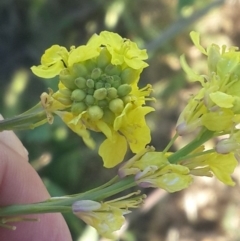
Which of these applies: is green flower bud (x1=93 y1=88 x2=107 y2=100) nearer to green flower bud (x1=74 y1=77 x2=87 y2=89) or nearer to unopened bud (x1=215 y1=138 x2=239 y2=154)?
green flower bud (x1=74 y1=77 x2=87 y2=89)

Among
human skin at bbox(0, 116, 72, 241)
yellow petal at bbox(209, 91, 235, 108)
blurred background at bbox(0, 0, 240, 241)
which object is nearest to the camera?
yellow petal at bbox(209, 91, 235, 108)

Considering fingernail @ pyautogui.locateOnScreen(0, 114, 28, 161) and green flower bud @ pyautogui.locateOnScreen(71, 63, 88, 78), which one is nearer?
green flower bud @ pyautogui.locateOnScreen(71, 63, 88, 78)

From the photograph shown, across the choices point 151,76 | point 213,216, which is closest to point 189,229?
point 213,216

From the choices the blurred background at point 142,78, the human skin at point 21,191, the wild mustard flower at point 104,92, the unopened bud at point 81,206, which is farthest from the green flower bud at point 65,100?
the blurred background at point 142,78

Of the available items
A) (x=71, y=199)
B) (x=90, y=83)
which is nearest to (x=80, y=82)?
(x=90, y=83)

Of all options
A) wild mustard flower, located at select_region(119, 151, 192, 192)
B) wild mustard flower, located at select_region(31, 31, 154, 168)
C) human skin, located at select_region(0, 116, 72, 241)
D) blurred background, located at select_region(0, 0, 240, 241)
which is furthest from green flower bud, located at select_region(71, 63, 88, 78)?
blurred background, located at select_region(0, 0, 240, 241)

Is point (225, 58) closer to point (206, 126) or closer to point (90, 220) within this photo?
point (206, 126)

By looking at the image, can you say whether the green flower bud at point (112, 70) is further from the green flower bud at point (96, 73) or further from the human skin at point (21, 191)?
the human skin at point (21, 191)
